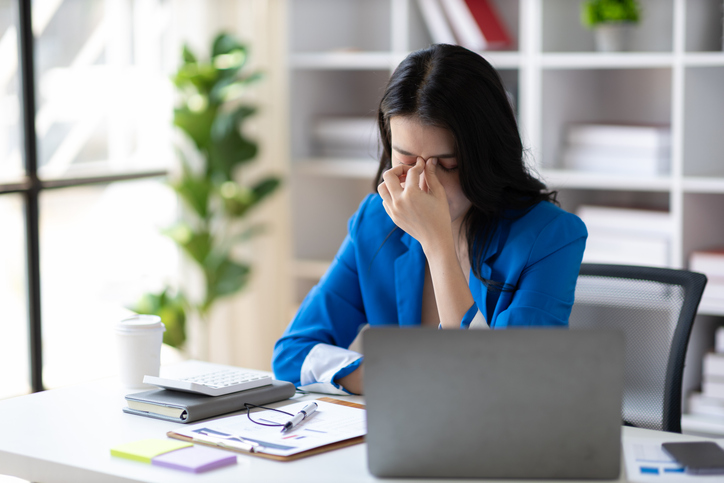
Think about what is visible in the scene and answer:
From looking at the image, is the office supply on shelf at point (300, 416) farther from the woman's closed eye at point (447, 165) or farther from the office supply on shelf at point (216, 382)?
the woman's closed eye at point (447, 165)

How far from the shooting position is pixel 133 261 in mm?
3193

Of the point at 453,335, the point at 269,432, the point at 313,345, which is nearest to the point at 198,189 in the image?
the point at 313,345

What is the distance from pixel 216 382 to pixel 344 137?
1.90m

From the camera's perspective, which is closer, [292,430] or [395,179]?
[292,430]

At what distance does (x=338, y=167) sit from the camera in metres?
3.10

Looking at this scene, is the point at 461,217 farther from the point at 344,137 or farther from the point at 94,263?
the point at 94,263

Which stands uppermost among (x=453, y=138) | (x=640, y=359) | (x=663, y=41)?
(x=663, y=41)

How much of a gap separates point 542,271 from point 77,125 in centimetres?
200

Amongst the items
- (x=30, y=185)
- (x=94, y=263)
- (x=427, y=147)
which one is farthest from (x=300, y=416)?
(x=94, y=263)

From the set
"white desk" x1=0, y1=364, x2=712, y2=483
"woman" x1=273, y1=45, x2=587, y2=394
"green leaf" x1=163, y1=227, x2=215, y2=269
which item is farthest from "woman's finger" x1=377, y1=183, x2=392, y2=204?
"green leaf" x1=163, y1=227, x2=215, y2=269

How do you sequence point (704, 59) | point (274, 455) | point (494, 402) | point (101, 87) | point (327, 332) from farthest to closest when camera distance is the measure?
point (101, 87), point (704, 59), point (327, 332), point (274, 455), point (494, 402)

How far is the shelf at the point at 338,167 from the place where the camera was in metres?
3.05

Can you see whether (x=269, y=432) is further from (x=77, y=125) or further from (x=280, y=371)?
(x=77, y=125)

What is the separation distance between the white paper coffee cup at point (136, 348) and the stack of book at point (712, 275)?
1685mm
